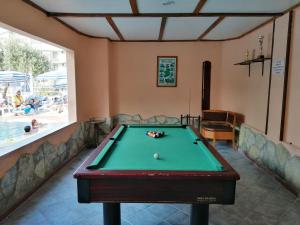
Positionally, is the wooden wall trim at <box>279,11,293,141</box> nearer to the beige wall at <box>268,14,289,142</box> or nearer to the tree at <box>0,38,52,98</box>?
the beige wall at <box>268,14,289,142</box>

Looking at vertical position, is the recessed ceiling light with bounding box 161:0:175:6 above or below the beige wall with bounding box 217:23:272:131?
above

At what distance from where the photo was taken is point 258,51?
4055 mm

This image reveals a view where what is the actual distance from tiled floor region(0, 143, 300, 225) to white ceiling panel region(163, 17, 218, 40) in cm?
261

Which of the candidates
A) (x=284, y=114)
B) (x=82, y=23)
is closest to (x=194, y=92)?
(x=284, y=114)

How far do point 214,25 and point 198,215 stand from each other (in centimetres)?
319

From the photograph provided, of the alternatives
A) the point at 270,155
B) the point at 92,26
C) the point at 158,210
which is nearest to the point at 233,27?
the point at 270,155

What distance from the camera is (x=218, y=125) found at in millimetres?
5137

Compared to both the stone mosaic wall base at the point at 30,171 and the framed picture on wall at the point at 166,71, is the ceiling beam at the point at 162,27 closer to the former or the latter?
the framed picture on wall at the point at 166,71

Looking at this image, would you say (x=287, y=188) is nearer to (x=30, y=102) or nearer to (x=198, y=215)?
(x=198, y=215)

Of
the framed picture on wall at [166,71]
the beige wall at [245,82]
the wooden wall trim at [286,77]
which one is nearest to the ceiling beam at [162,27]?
the framed picture on wall at [166,71]

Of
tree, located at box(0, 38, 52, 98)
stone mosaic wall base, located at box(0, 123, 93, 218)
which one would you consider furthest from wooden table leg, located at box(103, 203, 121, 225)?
tree, located at box(0, 38, 52, 98)

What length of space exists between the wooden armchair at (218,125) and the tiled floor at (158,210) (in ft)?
5.66

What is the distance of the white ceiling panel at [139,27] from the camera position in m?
3.62

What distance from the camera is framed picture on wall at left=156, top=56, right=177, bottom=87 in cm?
546
